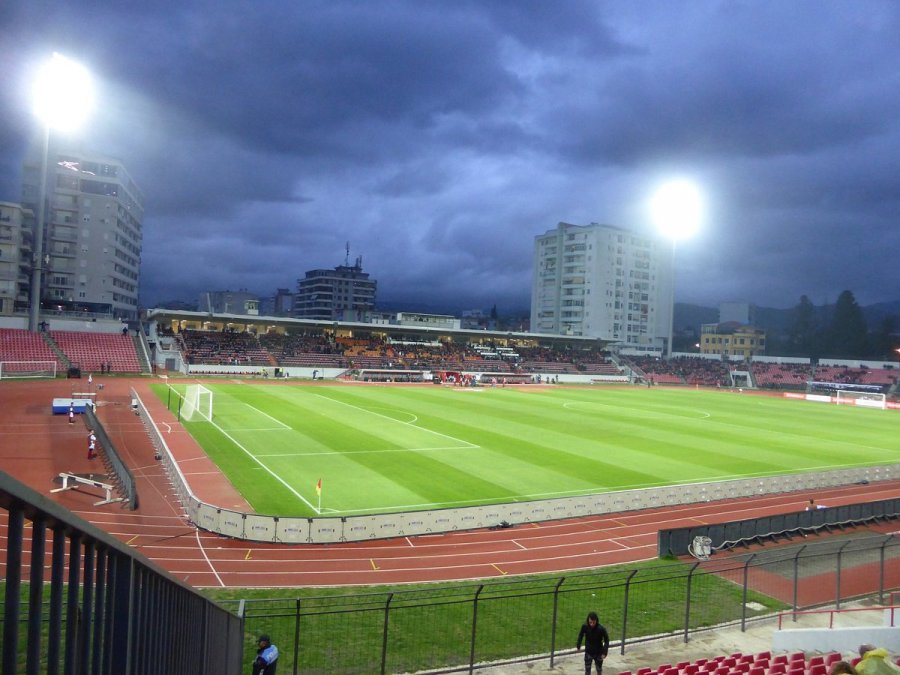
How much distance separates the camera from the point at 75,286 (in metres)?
91.1

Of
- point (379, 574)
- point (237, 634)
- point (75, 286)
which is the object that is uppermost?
point (75, 286)

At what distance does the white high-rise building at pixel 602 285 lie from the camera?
469ft

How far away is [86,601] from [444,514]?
772 inches

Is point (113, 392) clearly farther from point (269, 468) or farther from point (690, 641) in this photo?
point (690, 641)

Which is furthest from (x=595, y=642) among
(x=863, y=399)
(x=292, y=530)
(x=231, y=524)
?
(x=863, y=399)

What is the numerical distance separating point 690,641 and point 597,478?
52.8 ft

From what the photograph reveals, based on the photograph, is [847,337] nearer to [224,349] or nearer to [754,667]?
[224,349]

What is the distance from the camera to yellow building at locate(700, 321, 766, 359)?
460ft

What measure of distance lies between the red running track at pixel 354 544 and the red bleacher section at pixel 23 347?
37535 mm

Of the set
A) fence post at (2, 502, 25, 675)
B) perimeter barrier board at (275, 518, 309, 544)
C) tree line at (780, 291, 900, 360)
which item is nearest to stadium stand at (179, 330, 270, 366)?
perimeter barrier board at (275, 518, 309, 544)

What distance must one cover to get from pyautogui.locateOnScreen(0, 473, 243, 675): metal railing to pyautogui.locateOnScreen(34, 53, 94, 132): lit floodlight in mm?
64546

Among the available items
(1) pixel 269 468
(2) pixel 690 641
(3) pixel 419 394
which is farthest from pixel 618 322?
(2) pixel 690 641

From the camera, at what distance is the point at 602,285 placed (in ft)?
468

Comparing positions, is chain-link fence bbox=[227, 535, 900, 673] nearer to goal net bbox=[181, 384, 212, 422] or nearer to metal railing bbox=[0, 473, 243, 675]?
metal railing bbox=[0, 473, 243, 675]
